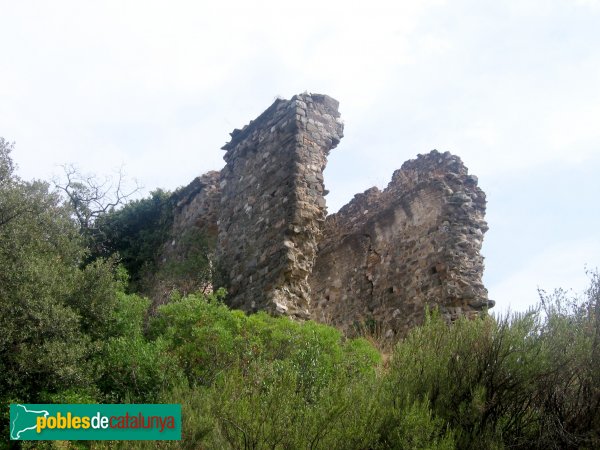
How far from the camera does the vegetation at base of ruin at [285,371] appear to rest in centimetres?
434

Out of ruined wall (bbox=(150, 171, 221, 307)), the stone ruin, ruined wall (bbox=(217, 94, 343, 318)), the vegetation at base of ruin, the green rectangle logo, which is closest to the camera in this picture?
the vegetation at base of ruin

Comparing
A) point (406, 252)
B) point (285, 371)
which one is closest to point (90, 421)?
point (285, 371)

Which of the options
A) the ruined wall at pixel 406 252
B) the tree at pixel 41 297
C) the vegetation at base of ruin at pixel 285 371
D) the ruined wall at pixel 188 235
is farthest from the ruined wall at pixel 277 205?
the tree at pixel 41 297

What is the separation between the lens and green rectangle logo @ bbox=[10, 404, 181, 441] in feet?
15.1

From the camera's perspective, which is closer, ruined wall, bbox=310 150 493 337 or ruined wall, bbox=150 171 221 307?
ruined wall, bbox=310 150 493 337

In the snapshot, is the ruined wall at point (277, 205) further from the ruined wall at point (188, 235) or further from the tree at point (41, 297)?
the tree at point (41, 297)

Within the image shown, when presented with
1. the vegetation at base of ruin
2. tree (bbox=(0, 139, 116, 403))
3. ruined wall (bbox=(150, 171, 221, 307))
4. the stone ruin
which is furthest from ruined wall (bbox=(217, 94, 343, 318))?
tree (bbox=(0, 139, 116, 403))

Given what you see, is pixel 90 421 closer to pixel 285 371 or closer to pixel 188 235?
pixel 285 371

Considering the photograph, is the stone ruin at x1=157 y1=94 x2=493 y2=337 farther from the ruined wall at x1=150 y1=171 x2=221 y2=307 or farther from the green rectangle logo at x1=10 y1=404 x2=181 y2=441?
the green rectangle logo at x1=10 y1=404 x2=181 y2=441

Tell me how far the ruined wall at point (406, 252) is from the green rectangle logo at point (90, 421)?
Result: 6021 millimetres

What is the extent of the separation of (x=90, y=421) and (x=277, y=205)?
16.7 ft

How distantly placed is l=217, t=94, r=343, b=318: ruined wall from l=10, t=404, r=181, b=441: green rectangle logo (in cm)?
363

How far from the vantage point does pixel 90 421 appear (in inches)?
189

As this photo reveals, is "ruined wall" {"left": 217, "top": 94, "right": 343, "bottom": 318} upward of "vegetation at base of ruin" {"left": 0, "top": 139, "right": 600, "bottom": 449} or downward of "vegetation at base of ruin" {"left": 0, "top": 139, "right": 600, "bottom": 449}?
upward
